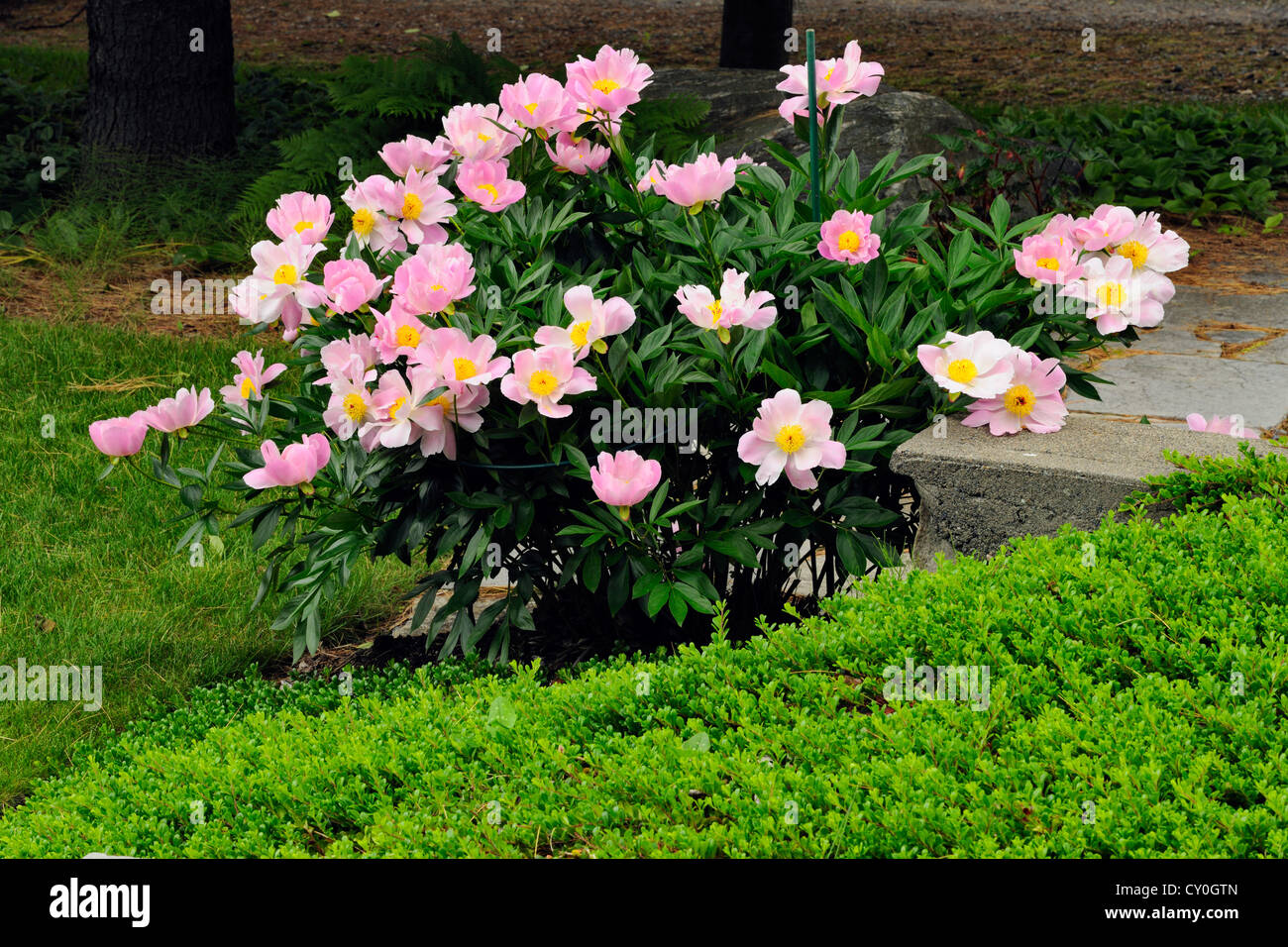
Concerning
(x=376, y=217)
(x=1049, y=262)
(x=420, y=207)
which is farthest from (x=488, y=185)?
(x=1049, y=262)

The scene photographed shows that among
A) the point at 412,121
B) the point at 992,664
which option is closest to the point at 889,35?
the point at 412,121

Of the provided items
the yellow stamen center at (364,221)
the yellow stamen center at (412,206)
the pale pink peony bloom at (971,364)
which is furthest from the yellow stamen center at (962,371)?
the yellow stamen center at (364,221)

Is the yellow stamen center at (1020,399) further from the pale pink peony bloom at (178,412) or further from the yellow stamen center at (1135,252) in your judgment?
the pale pink peony bloom at (178,412)

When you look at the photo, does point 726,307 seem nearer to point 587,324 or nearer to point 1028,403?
point 587,324

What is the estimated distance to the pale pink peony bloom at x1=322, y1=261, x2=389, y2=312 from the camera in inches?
106

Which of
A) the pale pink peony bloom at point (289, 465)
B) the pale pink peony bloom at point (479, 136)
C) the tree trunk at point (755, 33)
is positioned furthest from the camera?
the tree trunk at point (755, 33)

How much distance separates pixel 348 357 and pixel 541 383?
482 millimetres

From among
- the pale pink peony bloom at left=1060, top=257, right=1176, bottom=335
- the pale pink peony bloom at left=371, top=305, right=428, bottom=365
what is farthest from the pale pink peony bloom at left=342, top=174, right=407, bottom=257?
the pale pink peony bloom at left=1060, top=257, right=1176, bottom=335

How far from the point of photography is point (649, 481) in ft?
8.12

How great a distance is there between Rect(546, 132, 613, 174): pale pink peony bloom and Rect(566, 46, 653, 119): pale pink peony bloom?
0.13 m

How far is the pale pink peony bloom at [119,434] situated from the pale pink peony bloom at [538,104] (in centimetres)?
111

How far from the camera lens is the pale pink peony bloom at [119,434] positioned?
277cm

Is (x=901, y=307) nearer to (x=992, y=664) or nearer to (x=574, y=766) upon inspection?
(x=992, y=664)
